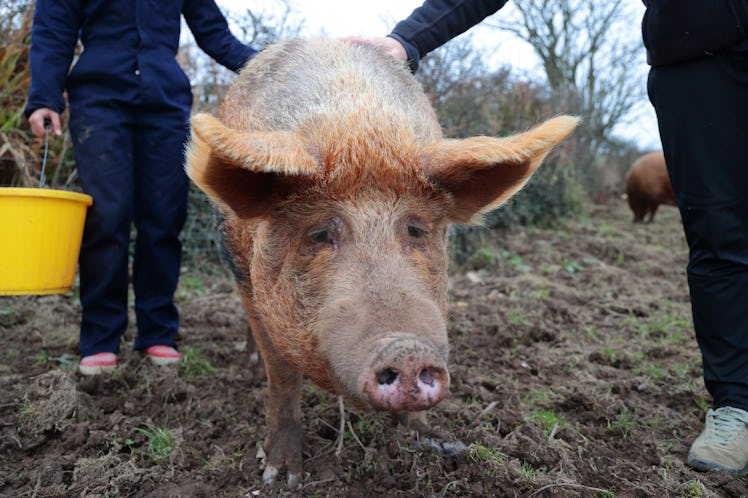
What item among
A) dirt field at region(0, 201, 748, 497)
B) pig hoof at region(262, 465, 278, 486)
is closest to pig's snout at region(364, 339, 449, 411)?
dirt field at region(0, 201, 748, 497)

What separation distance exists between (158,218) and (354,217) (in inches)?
95.5

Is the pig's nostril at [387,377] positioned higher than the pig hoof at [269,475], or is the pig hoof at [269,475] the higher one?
the pig's nostril at [387,377]

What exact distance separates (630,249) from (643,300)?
9.85 ft

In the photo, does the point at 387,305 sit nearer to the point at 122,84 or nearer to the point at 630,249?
the point at 122,84

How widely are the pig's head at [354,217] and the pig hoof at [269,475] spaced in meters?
0.68

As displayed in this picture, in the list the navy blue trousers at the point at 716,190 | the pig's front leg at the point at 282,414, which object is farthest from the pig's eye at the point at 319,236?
the navy blue trousers at the point at 716,190

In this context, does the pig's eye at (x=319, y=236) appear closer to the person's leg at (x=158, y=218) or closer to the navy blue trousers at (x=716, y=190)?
the navy blue trousers at (x=716, y=190)

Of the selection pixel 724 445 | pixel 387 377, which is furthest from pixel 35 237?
pixel 724 445

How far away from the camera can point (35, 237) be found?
3436 millimetres

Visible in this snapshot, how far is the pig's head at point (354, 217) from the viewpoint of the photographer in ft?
6.64

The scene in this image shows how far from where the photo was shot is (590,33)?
16.5 m

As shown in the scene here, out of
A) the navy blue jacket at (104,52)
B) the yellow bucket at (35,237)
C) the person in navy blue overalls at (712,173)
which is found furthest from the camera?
the navy blue jacket at (104,52)

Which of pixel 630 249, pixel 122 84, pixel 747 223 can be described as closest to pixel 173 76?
pixel 122 84

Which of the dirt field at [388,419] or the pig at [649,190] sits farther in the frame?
the pig at [649,190]
